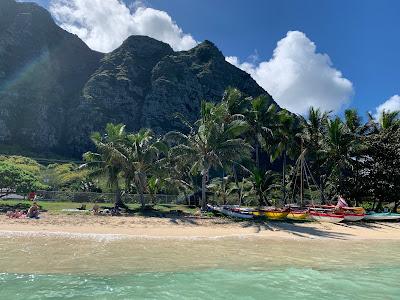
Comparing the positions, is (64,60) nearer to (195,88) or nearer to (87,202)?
(195,88)

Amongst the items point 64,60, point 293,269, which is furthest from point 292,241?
point 64,60

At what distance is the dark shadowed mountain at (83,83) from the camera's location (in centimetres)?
11744

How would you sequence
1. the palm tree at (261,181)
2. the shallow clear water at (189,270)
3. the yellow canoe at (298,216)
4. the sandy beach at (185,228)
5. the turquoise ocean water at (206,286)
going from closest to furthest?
the turquoise ocean water at (206,286), the shallow clear water at (189,270), the sandy beach at (185,228), the yellow canoe at (298,216), the palm tree at (261,181)

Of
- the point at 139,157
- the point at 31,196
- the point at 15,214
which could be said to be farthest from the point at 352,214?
the point at 31,196

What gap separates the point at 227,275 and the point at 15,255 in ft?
26.1

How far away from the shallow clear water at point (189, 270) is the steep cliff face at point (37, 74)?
10264cm

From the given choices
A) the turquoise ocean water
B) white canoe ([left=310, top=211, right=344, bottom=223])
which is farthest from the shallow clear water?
white canoe ([left=310, top=211, right=344, bottom=223])

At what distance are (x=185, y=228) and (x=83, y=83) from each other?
429 feet

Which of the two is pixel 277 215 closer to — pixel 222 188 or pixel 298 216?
pixel 298 216

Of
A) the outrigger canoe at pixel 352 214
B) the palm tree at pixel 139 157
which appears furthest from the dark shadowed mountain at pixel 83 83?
the outrigger canoe at pixel 352 214

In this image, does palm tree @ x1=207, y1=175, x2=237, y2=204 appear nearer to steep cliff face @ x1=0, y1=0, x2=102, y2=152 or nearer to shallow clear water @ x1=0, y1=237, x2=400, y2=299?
shallow clear water @ x1=0, y1=237, x2=400, y2=299

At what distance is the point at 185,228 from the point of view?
24.5 meters

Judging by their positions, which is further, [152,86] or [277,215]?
[152,86]

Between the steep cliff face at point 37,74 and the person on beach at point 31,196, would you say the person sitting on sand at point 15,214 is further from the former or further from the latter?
the steep cliff face at point 37,74
